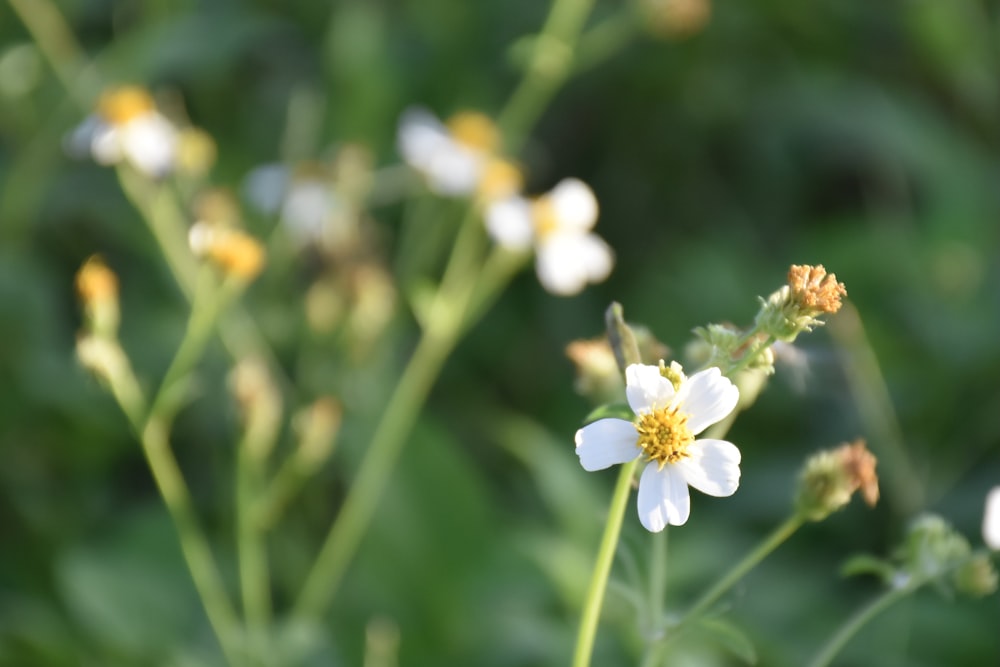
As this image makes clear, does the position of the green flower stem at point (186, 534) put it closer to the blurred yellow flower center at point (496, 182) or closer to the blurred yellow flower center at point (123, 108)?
the blurred yellow flower center at point (123, 108)

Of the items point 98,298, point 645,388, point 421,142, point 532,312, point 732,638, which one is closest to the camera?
point 645,388

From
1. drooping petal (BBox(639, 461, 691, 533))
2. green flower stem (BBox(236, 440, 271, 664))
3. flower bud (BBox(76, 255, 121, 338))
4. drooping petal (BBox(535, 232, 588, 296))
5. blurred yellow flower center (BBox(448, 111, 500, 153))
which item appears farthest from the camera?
blurred yellow flower center (BBox(448, 111, 500, 153))

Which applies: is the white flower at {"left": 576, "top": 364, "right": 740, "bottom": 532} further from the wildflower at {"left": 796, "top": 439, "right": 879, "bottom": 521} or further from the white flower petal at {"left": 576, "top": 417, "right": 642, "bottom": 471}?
the wildflower at {"left": 796, "top": 439, "right": 879, "bottom": 521}

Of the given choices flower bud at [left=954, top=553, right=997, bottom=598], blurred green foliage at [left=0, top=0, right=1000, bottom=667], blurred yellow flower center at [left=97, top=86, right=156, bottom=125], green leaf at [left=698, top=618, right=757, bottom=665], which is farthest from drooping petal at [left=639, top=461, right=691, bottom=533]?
blurred yellow flower center at [left=97, top=86, right=156, bottom=125]

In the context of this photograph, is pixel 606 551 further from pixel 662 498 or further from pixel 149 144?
pixel 149 144

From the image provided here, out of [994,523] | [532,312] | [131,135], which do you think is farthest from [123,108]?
[994,523]

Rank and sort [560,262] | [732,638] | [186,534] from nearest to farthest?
[732,638] < [186,534] < [560,262]

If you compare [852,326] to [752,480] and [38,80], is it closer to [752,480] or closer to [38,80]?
[752,480]

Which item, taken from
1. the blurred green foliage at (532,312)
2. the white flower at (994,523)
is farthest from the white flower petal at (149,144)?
the white flower at (994,523)
